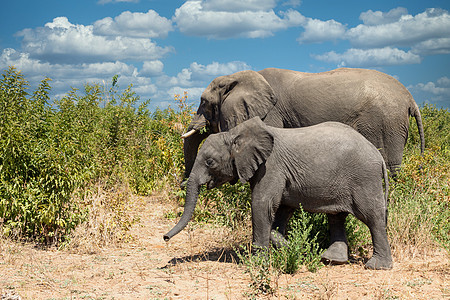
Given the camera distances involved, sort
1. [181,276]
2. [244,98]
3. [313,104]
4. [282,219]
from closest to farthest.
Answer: [181,276] < [282,219] < [313,104] < [244,98]

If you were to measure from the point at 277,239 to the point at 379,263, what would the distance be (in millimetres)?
1423

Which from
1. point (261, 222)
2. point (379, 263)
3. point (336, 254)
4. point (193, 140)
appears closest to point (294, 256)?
point (261, 222)

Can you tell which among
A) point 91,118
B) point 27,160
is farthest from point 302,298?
point 91,118

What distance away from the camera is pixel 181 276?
21.5 ft

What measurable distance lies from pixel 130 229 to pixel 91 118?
2881 millimetres

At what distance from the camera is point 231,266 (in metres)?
6.96

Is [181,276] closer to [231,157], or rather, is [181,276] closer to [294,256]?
[294,256]

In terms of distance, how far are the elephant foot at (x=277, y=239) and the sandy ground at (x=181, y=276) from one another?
48 centimetres

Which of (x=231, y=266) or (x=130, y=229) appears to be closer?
(x=231, y=266)

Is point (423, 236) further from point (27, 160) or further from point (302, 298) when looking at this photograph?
point (27, 160)

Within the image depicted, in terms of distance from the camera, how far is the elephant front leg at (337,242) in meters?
6.82

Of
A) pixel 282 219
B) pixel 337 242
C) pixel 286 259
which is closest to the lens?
pixel 286 259

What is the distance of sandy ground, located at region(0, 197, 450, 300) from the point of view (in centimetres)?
580

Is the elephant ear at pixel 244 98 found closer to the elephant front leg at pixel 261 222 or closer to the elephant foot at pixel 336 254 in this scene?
the elephant front leg at pixel 261 222
